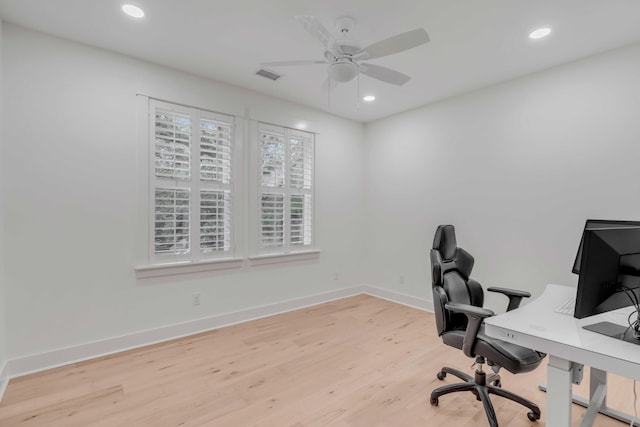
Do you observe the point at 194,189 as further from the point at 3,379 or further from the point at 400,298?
the point at 400,298

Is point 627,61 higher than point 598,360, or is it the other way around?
point 627,61

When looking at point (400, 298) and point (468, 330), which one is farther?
point (400, 298)

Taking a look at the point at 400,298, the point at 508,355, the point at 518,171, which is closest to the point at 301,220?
the point at 400,298

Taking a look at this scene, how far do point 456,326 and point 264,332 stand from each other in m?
2.05

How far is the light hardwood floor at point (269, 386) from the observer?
2.00 meters

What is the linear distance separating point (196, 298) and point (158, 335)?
1.61 feet

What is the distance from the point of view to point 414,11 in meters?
2.29

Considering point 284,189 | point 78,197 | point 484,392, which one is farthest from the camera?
point 284,189

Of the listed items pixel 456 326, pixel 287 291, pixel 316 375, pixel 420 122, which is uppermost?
pixel 420 122

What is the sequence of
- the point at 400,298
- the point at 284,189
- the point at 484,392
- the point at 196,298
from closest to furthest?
1. the point at 484,392
2. the point at 196,298
3. the point at 284,189
4. the point at 400,298

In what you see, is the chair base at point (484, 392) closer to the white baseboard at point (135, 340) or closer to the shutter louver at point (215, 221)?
the white baseboard at point (135, 340)

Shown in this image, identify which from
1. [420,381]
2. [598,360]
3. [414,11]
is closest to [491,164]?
[414,11]

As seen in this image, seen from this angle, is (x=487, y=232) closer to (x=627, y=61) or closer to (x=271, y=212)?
(x=627, y=61)

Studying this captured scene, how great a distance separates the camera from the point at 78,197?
2754 mm
